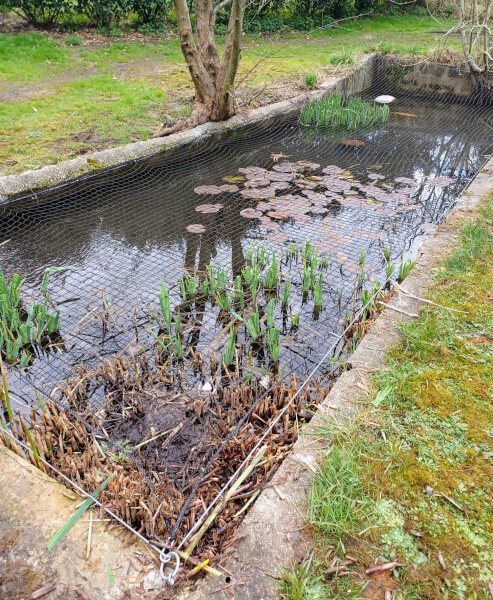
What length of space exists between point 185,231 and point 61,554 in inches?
114

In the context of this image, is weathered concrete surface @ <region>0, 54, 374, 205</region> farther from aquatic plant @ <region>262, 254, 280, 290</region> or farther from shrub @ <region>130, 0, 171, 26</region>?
shrub @ <region>130, 0, 171, 26</region>

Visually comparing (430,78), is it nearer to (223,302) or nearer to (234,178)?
(234,178)

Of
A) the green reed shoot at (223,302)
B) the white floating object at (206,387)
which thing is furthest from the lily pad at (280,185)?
the white floating object at (206,387)

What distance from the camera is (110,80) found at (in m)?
7.51

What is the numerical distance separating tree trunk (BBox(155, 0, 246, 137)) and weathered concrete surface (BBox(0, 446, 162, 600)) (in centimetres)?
469

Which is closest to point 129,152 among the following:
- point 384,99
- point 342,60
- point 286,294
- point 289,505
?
point 286,294

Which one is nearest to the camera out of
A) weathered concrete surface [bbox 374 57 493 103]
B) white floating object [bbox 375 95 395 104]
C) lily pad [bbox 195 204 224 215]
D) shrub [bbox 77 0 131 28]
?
lily pad [bbox 195 204 224 215]

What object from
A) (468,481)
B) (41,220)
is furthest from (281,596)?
(41,220)

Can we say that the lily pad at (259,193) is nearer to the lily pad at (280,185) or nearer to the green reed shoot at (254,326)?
the lily pad at (280,185)

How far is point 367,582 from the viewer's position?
5.06 feet

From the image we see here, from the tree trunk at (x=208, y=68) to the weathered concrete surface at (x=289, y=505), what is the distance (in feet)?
13.4

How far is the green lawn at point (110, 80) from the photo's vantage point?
536 cm

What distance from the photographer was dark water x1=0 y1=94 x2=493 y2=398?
3.09 meters

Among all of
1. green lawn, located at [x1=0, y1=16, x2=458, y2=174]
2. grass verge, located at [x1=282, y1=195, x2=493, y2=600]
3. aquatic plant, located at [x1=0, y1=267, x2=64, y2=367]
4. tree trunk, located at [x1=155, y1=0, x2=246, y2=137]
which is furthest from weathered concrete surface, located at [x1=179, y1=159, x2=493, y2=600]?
tree trunk, located at [x1=155, y1=0, x2=246, y2=137]
